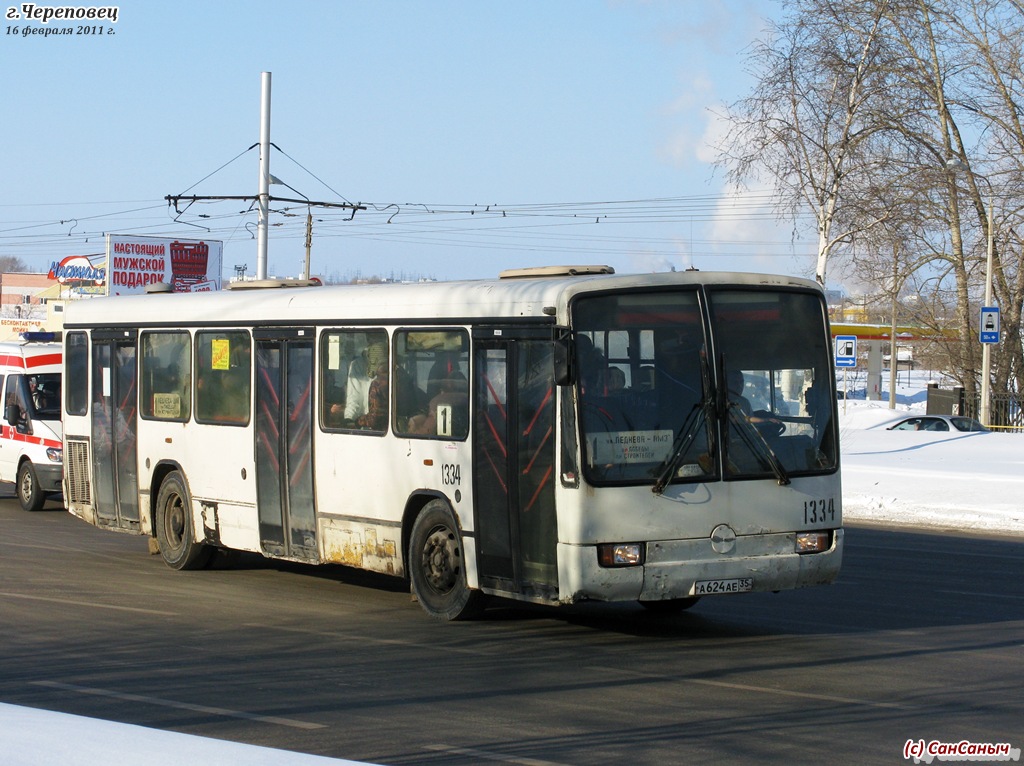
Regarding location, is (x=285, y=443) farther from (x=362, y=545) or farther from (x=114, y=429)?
(x=114, y=429)

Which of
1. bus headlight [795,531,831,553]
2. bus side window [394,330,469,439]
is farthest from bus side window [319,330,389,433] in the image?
bus headlight [795,531,831,553]

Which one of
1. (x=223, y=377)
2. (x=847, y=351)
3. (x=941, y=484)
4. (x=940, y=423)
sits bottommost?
(x=941, y=484)

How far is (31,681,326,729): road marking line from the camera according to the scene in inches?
305

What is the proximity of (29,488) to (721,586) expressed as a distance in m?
15.3

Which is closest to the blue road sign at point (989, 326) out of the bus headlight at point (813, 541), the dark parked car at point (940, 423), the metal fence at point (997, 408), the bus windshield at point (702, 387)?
the dark parked car at point (940, 423)

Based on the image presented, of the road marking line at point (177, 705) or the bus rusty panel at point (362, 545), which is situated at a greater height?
the bus rusty panel at point (362, 545)

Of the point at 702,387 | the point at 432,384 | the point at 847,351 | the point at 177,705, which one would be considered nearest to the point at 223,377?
the point at 432,384

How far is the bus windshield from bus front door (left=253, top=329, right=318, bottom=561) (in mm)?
3807

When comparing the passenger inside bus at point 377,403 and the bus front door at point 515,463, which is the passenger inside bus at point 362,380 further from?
the bus front door at point 515,463

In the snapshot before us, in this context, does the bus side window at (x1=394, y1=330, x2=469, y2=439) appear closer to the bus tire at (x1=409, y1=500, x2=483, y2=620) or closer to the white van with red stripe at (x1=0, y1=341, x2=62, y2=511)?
the bus tire at (x1=409, y1=500, x2=483, y2=620)

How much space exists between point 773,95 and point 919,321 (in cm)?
1470

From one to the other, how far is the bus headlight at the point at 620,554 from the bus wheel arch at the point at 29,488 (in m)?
14.7

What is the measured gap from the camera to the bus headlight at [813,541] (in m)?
10.6

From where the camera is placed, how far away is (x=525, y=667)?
958 centimetres
